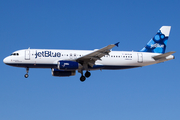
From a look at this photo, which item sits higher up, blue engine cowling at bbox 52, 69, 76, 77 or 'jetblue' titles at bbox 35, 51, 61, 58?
'jetblue' titles at bbox 35, 51, 61, 58

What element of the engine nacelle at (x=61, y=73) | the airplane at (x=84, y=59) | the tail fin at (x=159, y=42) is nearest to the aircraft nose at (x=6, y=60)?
the airplane at (x=84, y=59)

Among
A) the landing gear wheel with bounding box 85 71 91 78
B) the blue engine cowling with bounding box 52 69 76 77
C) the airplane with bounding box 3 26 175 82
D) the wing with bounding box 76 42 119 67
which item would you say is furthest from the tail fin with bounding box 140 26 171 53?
the blue engine cowling with bounding box 52 69 76 77

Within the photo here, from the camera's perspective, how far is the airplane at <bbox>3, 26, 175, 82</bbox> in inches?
1721

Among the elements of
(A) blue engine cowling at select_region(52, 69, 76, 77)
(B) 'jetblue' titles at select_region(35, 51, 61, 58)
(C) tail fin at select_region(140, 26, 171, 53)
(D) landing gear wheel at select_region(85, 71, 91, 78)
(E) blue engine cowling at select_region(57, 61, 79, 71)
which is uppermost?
(C) tail fin at select_region(140, 26, 171, 53)

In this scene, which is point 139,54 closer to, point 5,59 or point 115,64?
point 115,64

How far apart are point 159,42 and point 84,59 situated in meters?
13.0

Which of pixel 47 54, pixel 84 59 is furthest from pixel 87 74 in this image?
pixel 47 54

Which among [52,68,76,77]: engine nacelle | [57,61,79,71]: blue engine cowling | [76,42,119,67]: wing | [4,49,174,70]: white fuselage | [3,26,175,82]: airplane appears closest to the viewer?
[76,42,119,67]: wing

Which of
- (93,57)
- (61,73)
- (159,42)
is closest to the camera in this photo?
(93,57)

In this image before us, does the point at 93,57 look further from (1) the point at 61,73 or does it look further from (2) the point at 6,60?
(2) the point at 6,60

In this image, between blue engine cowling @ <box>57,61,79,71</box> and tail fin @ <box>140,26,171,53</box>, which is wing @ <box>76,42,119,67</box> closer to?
blue engine cowling @ <box>57,61,79,71</box>

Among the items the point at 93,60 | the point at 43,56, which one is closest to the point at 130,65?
the point at 93,60

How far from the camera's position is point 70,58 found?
45.3m

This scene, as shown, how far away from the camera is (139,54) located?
1893 inches
